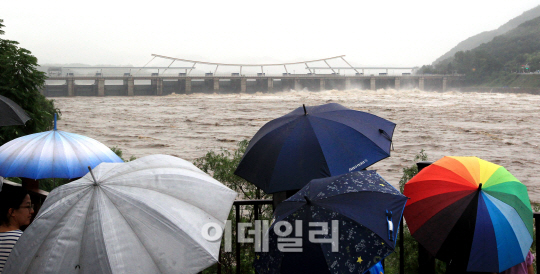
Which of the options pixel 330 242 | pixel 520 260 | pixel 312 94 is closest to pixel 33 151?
pixel 330 242

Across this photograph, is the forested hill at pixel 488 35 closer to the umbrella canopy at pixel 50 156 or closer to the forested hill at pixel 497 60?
the forested hill at pixel 497 60

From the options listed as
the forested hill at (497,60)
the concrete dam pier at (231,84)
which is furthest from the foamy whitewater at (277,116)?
the forested hill at (497,60)

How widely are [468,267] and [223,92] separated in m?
60.3

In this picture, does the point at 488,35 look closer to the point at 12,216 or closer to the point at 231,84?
the point at 231,84

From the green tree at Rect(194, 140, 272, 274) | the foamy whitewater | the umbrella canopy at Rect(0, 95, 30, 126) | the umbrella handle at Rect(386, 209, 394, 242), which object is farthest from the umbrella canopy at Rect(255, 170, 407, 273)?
the foamy whitewater

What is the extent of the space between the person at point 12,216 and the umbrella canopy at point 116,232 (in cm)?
71

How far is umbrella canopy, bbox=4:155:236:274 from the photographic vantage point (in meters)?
1.70

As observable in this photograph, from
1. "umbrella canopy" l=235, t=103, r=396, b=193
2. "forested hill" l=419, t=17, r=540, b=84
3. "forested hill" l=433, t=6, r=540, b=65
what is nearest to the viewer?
"umbrella canopy" l=235, t=103, r=396, b=193

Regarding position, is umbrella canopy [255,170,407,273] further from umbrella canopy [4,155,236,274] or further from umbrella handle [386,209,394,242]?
umbrella canopy [4,155,236,274]

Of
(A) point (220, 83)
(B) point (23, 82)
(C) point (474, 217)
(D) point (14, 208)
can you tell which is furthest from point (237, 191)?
(A) point (220, 83)

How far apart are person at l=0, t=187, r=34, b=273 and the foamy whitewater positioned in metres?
12.4

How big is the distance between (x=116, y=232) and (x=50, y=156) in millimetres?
1718

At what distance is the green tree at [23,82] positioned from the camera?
6.27m

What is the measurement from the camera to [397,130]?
89.8 feet
